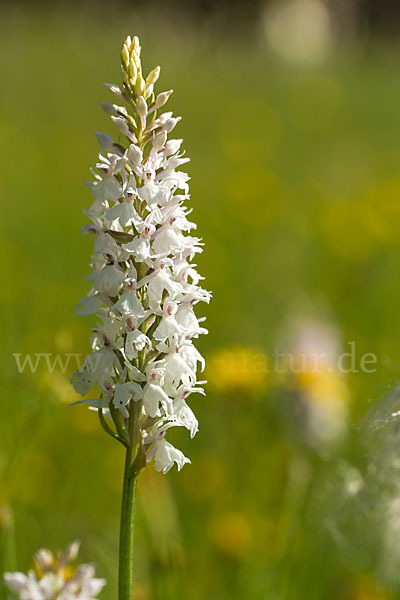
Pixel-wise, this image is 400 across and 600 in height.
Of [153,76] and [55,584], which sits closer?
[55,584]

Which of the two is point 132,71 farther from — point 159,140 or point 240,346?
point 240,346

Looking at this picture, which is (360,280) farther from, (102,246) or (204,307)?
(102,246)

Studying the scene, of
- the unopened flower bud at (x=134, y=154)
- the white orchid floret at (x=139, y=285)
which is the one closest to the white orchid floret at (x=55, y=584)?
the white orchid floret at (x=139, y=285)

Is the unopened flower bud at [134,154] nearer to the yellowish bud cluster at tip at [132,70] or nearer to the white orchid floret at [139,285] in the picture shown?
the white orchid floret at [139,285]

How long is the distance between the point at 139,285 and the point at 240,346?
11.3ft

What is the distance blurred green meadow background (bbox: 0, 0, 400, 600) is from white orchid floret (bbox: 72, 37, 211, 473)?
1.89 ft

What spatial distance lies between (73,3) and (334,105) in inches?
664

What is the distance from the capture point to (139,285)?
169 cm

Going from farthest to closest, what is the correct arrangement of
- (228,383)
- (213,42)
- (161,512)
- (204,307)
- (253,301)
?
(213,42) → (253,301) → (204,307) → (228,383) → (161,512)

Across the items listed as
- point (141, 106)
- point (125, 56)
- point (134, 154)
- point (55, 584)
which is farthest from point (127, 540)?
point (125, 56)

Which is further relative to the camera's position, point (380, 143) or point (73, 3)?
point (73, 3)

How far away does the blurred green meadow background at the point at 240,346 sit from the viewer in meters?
2.79

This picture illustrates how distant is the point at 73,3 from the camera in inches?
1114

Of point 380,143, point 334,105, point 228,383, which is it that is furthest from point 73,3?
point 228,383
